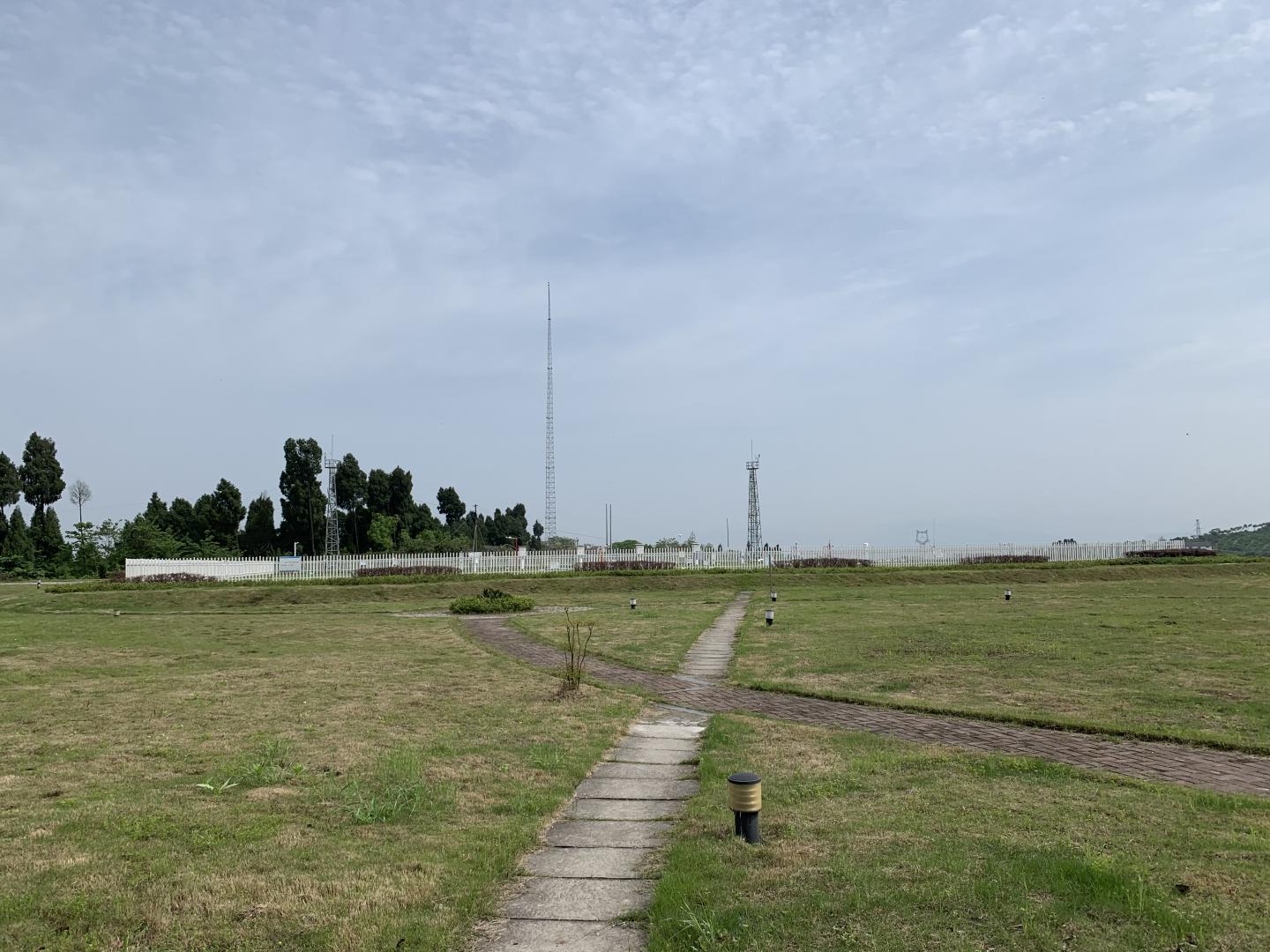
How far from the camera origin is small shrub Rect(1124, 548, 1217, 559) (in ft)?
130

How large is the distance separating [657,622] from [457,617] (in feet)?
20.2

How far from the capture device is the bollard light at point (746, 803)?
509 centimetres

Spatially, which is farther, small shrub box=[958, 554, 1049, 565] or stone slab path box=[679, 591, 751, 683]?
small shrub box=[958, 554, 1049, 565]

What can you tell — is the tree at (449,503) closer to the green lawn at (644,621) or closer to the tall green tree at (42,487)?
the tall green tree at (42,487)

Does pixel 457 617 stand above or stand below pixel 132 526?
below

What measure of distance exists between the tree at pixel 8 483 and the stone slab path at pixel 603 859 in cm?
6755

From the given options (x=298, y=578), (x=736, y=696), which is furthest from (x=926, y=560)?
(x=736, y=696)

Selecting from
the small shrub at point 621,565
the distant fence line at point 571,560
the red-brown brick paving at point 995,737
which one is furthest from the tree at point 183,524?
the red-brown brick paving at point 995,737

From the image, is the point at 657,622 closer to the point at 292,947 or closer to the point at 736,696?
the point at 736,696

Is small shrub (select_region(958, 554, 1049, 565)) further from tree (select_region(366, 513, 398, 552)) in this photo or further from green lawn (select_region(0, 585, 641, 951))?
tree (select_region(366, 513, 398, 552))

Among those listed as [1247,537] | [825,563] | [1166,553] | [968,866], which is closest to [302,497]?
[825,563]

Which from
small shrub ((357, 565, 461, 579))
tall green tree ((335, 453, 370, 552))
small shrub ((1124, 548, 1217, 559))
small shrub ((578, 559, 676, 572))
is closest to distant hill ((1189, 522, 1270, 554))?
small shrub ((1124, 548, 1217, 559))

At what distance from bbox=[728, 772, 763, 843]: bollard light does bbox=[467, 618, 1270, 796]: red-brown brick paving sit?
3.50 m

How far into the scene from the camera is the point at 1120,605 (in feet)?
70.0
